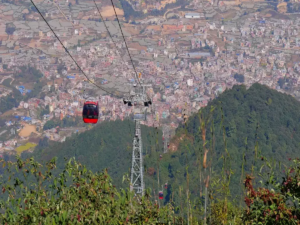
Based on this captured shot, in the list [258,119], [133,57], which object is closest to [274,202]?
[258,119]

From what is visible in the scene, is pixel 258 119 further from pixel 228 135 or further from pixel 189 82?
pixel 189 82

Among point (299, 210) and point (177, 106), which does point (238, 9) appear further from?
point (299, 210)

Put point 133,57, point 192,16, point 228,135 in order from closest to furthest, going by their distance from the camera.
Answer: point 228,135, point 133,57, point 192,16

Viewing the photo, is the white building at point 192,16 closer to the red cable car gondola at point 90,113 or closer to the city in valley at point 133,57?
the city in valley at point 133,57

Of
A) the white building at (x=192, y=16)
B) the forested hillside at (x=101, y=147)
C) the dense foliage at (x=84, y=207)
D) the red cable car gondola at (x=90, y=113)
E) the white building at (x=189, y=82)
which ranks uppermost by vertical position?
the dense foliage at (x=84, y=207)

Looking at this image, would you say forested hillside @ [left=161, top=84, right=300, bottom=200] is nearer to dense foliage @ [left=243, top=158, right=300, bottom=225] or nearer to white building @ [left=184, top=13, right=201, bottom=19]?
dense foliage @ [left=243, top=158, right=300, bottom=225]

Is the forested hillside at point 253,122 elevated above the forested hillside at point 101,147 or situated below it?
above

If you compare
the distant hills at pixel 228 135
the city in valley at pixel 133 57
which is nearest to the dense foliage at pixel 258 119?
the distant hills at pixel 228 135

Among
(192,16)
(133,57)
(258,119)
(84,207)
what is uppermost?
(84,207)

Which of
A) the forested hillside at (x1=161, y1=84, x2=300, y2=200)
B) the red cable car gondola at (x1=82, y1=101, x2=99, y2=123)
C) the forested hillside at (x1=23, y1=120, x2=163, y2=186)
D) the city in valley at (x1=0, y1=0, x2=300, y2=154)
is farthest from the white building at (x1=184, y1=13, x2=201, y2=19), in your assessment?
the red cable car gondola at (x1=82, y1=101, x2=99, y2=123)
